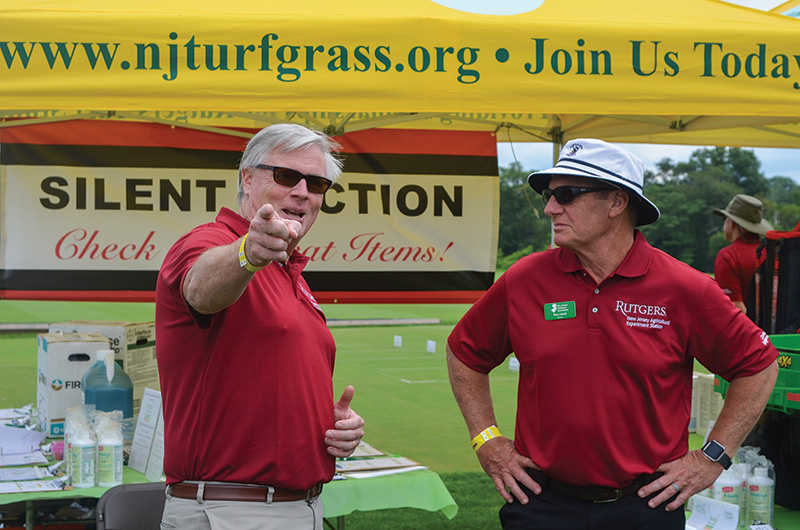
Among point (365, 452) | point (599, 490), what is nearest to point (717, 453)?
point (599, 490)

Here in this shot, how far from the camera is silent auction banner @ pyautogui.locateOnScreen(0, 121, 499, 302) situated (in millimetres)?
5121

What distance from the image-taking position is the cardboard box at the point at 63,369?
12.5 ft

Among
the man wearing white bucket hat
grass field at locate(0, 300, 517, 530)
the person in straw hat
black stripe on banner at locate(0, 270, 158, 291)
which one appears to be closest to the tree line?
grass field at locate(0, 300, 517, 530)

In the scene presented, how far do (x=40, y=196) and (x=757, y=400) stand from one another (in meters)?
4.29

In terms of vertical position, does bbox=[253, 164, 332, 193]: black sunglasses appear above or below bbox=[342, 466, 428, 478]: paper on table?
above

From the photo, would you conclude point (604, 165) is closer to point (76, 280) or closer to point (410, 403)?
point (76, 280)

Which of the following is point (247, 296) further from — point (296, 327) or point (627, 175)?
point (627, 175)

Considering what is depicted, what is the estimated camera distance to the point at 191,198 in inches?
207

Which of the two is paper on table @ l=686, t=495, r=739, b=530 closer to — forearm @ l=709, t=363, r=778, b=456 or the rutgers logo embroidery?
forearm @ l=709, t=363, r=778, b=456

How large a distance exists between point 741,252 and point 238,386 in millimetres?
6222

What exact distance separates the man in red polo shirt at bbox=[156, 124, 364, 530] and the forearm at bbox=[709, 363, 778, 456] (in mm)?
1135

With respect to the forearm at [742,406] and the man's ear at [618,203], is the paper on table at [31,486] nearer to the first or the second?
the man's ear at [618,203]

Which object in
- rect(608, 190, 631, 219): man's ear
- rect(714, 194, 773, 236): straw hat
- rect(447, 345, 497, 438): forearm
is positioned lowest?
rect(447, 345, 497, 438): forearm

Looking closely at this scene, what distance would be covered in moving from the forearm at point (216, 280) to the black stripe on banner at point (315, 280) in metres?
3.55
